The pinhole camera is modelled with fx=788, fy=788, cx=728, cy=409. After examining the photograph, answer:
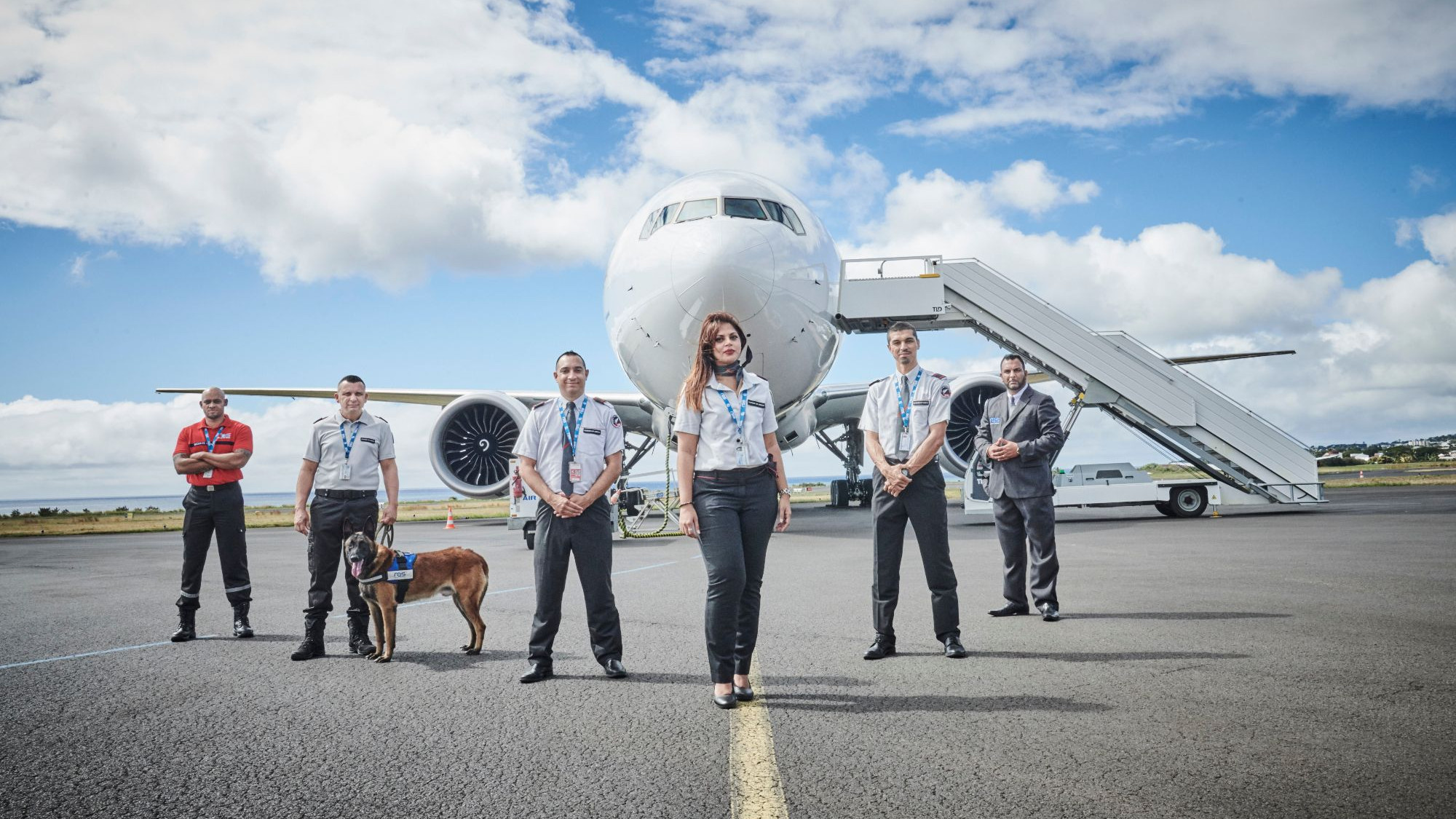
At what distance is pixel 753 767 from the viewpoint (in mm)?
2502

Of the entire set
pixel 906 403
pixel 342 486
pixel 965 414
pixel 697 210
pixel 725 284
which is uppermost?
pixel 697 210

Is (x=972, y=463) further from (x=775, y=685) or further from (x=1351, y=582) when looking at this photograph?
(x=775, y=685)

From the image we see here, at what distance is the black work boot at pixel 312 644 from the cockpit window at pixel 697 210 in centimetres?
608

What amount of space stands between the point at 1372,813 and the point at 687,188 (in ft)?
29.6

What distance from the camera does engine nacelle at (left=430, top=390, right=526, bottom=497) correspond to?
529 inches

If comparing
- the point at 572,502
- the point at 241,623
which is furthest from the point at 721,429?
the point at 241,623

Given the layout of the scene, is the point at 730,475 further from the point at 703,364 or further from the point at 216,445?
the point at 216,445

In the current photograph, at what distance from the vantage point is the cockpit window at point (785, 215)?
960 centimetres

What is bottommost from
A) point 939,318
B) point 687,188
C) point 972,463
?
point 972,463

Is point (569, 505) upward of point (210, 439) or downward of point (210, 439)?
downward

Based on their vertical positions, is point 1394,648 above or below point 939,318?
below

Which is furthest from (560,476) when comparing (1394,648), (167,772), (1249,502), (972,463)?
(1249,502)

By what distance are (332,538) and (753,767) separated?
3413mm

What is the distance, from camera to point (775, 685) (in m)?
3.55
